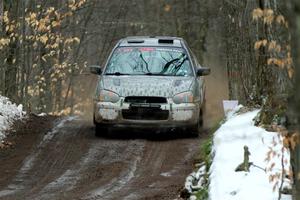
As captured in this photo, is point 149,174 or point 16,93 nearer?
point 149,174

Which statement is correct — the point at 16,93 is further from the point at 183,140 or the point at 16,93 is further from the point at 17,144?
the point at 183,140

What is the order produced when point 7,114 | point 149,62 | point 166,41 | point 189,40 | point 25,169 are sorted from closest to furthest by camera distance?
point 25,169 → point 149,62 → point 166,41 → point 7,114 → point 189,40

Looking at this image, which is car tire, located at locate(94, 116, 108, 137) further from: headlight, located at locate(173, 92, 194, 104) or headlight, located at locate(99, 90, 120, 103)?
headlight, located at locate(173, 92, 194, 104)

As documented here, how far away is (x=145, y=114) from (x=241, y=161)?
4.86 m

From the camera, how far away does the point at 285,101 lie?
15.9ft

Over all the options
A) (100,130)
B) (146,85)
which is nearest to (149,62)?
(146,85)

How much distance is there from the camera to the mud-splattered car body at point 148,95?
11.6 meters

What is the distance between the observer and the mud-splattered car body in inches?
458

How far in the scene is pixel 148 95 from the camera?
11562 millimetres

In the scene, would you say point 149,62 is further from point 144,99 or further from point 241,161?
point 241,161

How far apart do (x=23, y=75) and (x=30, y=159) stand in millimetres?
7115

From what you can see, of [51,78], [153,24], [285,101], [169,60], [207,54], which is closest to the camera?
[285,101]

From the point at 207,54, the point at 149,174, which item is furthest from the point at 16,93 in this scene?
the point at 207,54

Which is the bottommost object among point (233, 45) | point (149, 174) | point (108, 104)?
point (149, 174)
